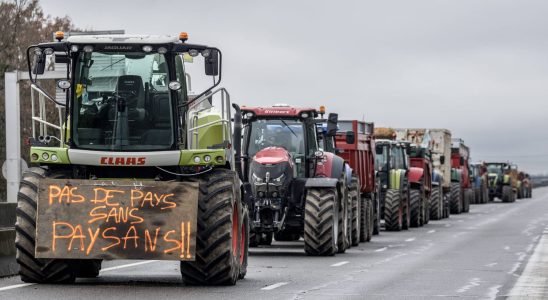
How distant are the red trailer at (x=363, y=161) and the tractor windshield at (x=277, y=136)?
5.18m

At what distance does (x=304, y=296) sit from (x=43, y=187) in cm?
347

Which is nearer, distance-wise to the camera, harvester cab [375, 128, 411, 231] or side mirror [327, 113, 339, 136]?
side mirror [327, 113, 339, 136]

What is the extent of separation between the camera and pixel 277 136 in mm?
27328

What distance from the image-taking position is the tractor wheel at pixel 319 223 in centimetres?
2575

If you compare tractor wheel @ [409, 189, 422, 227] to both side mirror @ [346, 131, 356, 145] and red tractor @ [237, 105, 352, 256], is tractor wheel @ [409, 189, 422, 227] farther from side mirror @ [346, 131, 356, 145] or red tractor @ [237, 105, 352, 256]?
red tractor @ [237, 105, 352, 256]

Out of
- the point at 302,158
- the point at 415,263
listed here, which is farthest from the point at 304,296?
the point at 302,158

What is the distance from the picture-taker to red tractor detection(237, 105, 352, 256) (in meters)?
25.9

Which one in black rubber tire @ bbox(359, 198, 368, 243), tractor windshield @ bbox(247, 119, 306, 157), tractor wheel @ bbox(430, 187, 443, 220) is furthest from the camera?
tractor wheel @ bbox(430, 187, 443, 220)

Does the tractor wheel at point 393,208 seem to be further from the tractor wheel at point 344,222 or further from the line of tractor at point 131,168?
the line of tractor at point 131,168

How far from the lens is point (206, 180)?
Answer: 17.7 metres

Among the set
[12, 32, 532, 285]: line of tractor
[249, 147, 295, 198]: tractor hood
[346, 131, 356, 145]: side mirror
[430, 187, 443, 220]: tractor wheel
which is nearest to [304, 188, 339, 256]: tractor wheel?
[249, 147, 295, 198]: tractor hood

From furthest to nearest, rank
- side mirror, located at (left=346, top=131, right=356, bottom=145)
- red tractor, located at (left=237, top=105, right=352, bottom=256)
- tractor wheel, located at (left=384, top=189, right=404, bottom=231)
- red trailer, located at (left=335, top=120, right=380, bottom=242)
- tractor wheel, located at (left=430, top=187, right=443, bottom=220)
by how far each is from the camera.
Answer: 1. tractor wheel, located at (left=430, top=187, right=443, bottom=220)
2. tractor wheel, located at (left=384, top=189, right=404, bottom=231)
3. red trailer, located at (left=335, top=120, right=380, bottom=242)
4. side mirror, located at (left=346, top=131, right=356, bottom=145)
5. red tractor, located at (left=237, top=105, right=352, bottom=256)

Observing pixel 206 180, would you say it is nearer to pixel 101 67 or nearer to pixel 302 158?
pixel 101 67

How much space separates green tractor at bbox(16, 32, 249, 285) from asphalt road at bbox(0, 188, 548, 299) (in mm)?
433
